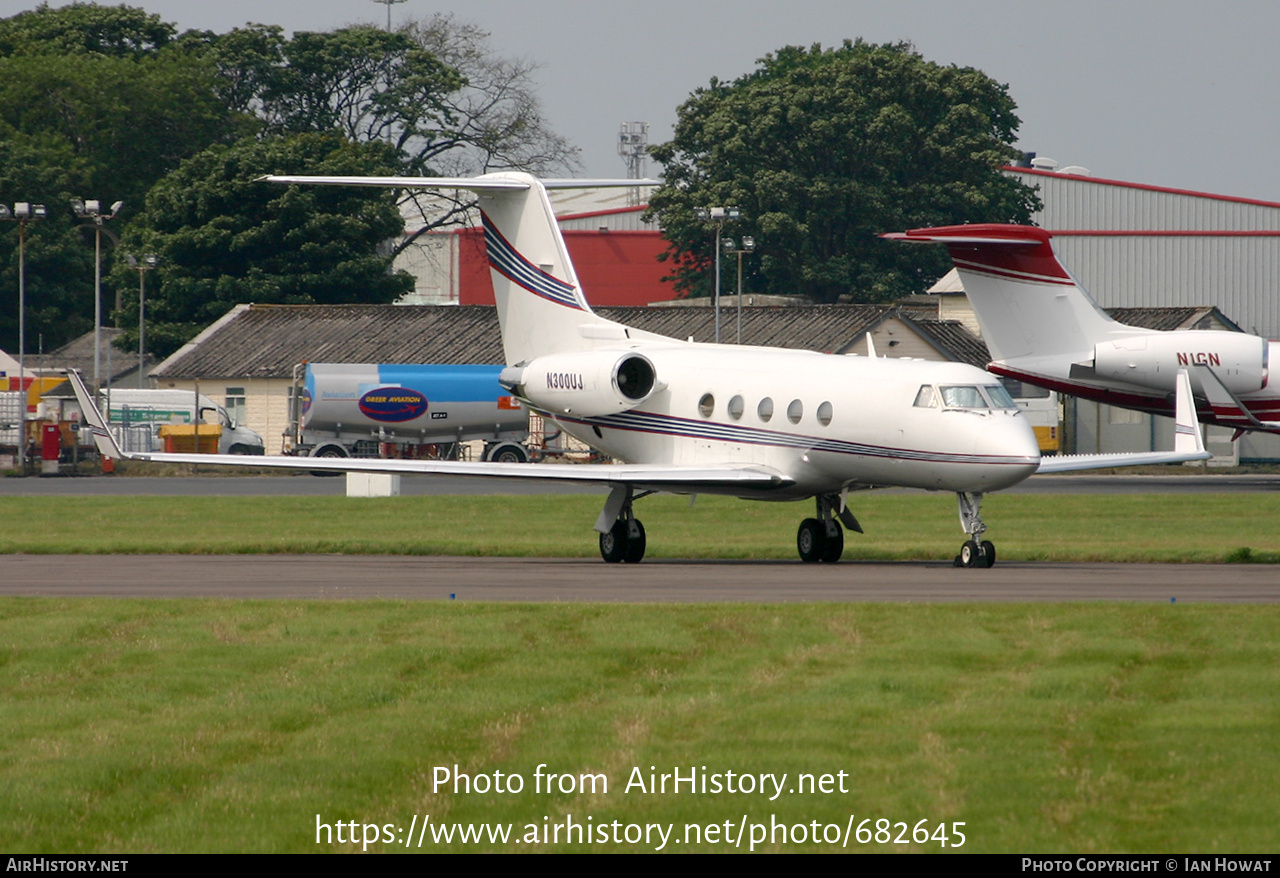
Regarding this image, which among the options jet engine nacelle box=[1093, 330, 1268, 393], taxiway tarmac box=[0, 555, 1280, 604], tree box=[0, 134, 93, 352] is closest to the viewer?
taxiway tarmac box=[0, 555, 1280, 604]

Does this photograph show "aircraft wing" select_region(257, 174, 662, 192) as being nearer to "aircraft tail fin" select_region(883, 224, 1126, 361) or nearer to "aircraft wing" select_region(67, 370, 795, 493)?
"aircraft wing" select_region(67, 370, 795, 493)

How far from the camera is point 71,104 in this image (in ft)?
330

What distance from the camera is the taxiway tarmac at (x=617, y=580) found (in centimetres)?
1822

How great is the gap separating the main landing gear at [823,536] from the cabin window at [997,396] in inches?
110

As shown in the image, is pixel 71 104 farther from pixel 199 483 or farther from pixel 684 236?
pixel 199 483

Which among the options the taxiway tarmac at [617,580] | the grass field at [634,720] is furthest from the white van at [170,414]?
the grass field at [634,720]

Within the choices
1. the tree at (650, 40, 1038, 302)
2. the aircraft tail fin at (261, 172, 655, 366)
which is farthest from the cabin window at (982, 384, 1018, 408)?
the tree at (650, 40, 1038, 302)

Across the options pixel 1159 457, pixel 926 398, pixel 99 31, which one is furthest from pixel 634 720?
pixel 99 31

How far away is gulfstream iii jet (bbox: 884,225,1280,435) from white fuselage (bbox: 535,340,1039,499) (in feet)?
52.9

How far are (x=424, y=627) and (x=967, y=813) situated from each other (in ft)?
22.9

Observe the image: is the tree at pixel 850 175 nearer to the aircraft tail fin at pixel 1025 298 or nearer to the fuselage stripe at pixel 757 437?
the aircraft tail fin at pixel 1025 298

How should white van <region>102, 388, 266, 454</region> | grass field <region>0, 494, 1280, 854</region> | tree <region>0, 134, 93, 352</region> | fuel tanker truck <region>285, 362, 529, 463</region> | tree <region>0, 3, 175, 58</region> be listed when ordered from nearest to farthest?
grass field <region>0, 494, 1280, 854</region> < fuel tanker truck <region>285, 362, 529, 463</region> < white van <region>102, 388, 266, 454</region> < tree <region>0, 134, 93, 352</region> < tree <region>0, 3, 175, 58</region>

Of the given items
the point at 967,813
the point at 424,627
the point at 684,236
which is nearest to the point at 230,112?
the point at 684,236

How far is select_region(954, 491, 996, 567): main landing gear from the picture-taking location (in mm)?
22609
